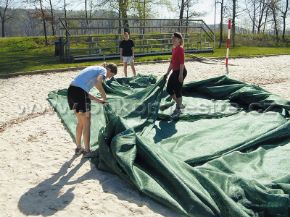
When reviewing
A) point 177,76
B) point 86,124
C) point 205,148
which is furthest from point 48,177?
point 177,76

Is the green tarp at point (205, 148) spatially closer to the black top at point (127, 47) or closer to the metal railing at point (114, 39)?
the black top at point (127, 47)

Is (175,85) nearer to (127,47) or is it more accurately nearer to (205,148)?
(205,148)

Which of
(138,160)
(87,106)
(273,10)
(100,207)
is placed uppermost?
(273,10)

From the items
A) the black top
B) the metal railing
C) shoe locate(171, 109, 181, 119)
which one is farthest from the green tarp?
the metal railing

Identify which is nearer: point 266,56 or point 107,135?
point 107,135

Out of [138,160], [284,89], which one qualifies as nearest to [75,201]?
[138,160]

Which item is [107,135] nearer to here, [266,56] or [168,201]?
[168,201]

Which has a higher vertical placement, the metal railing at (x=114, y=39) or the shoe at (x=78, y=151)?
the metal railing at (x=114, y=39)

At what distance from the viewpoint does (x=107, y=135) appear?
17.1ft

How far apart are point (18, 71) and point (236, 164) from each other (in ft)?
36.7

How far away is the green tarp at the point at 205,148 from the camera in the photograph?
3881 mm

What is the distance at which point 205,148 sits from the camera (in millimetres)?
5484

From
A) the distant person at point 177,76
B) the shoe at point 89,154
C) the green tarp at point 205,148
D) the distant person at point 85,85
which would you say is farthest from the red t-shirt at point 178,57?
the shoe at point 89,154

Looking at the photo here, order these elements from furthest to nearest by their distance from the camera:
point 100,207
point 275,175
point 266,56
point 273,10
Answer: point 273,10, point 266,56, point 275,175, point 100,207
